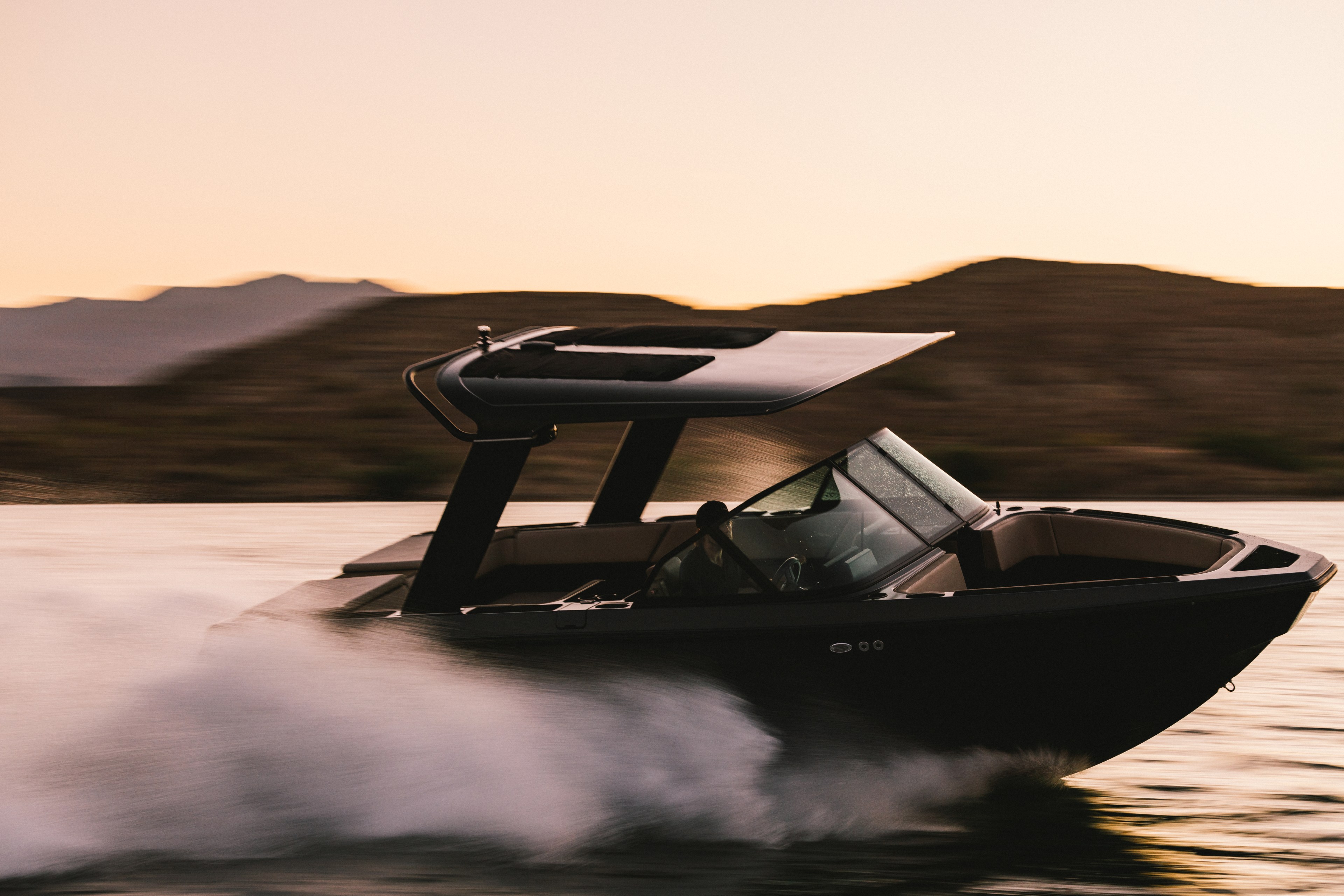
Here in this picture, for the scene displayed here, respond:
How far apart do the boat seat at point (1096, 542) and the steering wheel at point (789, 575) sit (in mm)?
837

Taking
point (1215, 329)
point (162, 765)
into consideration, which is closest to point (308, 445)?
point (162, 765)

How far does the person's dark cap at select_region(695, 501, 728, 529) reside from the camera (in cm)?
448

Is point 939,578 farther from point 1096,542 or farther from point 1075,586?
point 1096,542

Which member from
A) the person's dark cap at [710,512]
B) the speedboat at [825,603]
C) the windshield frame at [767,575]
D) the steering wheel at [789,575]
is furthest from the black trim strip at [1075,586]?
the person's dark cap at [710,512]

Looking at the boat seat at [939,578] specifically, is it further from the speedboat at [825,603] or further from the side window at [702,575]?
the side window at [702,575]

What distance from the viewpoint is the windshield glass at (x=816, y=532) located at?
4.03 metres

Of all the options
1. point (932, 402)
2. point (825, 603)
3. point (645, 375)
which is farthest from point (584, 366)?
point (932, 402)

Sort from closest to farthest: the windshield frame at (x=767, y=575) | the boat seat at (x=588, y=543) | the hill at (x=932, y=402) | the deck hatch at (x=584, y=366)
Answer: the windshield frame at (x=767, y=575)
the deck hatch at (x=584, y=366)
the boat seat at (x=588, y=543)
the hill at (x=932, y=402)

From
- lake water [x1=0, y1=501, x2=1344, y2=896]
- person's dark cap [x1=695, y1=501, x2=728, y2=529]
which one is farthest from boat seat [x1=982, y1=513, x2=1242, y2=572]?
person's dark cap [x1=695, y1=501, x2=728, y2=529]

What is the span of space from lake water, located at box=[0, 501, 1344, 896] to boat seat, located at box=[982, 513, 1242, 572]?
32.0 inches

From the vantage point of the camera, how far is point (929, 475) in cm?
454

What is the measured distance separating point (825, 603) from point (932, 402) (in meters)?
27.3

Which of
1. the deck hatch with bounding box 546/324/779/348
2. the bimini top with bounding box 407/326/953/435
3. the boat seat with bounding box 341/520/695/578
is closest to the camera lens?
the bimini top with bounding box 407/326/953/435

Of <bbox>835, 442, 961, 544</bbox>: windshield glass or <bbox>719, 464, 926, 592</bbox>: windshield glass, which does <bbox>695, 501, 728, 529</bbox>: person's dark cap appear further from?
<bbox>835, 442, 961, 544</bbox>: windshield glass
